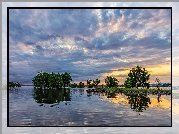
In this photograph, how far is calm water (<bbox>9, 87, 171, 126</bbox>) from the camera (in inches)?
206

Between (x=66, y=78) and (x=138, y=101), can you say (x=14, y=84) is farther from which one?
(x=138, y=101)

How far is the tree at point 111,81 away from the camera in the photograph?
5520 millimetres

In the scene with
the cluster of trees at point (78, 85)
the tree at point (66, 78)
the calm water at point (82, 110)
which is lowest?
the calm water at point (82, 110)

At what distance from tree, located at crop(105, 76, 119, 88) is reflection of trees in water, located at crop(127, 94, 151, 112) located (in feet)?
0.97

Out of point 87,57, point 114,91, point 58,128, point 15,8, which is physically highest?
point 15,8

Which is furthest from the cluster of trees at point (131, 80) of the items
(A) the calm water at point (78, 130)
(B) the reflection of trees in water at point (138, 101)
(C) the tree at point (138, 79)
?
(A) the calm water at point (78, 130)

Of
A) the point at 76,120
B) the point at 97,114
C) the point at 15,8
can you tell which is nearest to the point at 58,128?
the point at 76,120

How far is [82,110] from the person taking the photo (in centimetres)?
533

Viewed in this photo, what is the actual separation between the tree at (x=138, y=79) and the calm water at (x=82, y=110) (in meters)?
0.28

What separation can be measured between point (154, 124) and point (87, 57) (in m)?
1.49

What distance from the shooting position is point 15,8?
207 inches

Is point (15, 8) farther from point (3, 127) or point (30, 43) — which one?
point (3, 127)

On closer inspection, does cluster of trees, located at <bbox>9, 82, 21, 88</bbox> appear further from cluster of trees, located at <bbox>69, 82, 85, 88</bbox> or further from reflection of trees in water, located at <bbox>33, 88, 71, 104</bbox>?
cluster of trees, located at <bbox>69, 82, 85, 88</bbox>

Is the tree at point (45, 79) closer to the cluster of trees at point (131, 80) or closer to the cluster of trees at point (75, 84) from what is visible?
the cluster of trees at point (75, 84)
